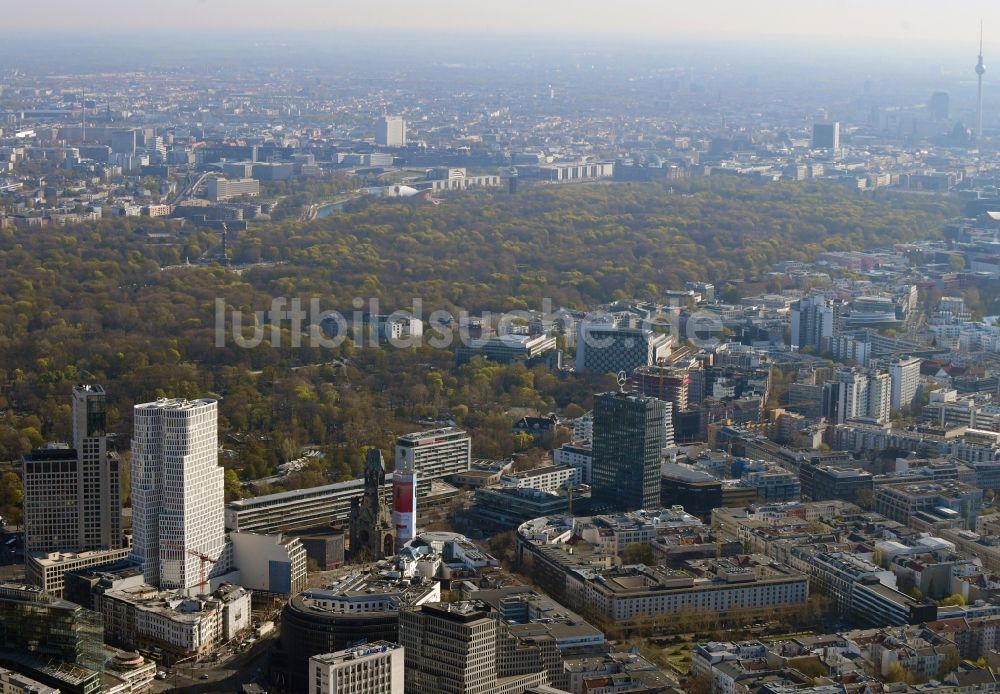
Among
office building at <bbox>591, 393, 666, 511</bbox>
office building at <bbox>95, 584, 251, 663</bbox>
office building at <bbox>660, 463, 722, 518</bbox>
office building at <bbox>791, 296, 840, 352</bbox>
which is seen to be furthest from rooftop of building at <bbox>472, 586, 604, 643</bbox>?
office building at <bbox>791, 296, 840, 352</bbox>

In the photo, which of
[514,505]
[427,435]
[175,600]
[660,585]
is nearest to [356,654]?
[175,600]

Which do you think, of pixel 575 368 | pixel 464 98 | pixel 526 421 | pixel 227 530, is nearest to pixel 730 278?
pixel 575 368

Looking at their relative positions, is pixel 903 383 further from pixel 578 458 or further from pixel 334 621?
pixel 334 621

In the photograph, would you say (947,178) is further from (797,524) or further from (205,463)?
(205,463)

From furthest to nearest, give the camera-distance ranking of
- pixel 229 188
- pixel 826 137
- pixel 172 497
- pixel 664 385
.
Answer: pixel 826 137, pixel 229 188, pixel 664 385, pixel 172 497

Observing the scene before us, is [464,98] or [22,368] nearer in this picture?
[22,368]

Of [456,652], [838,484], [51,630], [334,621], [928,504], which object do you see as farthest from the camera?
[838,484]
